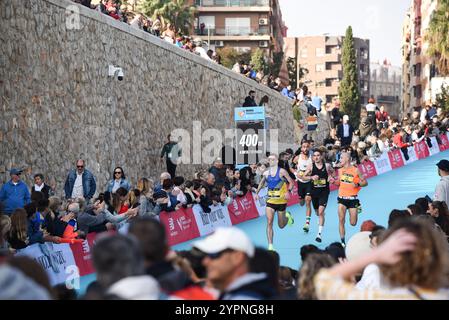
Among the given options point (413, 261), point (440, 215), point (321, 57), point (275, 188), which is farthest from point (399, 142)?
point (321, 57)

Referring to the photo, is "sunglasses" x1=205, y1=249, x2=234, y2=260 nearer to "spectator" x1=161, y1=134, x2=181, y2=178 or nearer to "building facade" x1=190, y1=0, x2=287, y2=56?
"spectator" x1=161, y1=134, x2=181, y2=178

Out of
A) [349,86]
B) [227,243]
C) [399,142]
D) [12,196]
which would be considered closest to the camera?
[227,243]

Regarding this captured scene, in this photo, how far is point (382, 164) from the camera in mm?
34969

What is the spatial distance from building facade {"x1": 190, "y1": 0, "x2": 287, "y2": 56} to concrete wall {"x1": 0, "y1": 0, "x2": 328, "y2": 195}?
51718mm

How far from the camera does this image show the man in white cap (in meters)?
5.00

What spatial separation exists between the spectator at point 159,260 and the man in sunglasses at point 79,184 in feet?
46.4

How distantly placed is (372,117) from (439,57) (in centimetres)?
2024

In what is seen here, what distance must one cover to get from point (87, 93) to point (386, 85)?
167048 mm

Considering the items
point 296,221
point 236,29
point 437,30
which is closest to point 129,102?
point 296,221

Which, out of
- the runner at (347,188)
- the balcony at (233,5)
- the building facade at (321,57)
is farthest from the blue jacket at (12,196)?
the building facade at (321,57)

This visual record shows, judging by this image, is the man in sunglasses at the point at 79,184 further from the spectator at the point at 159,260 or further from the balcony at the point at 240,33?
the balcony at the point at 240,33

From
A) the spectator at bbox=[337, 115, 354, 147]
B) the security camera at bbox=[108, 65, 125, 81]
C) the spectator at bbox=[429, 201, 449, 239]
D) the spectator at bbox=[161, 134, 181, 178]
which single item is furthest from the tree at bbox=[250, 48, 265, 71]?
the spectator at bbox=[429, 201, 449, 239]

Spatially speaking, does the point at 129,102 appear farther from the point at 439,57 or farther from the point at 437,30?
the point at 439,57

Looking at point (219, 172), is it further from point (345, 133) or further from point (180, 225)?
point (345, 133)
